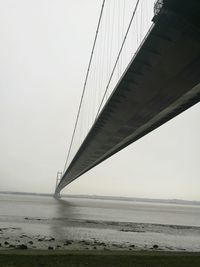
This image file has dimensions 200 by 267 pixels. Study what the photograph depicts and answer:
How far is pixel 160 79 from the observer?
16875mm

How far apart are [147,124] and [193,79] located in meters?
8.94

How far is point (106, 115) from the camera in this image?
23984 millimetres

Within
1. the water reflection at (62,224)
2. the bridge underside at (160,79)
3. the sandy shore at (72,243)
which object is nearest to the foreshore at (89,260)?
the sandy shore at (72,243)

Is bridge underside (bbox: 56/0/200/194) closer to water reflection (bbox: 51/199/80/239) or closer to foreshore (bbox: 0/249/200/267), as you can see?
foreshore (bbox: 0/249/200/267)

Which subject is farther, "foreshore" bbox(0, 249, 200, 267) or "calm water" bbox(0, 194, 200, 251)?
"calm water" bbox(0, 194, 200, 251)

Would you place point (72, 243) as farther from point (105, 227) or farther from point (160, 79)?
point (105, 227)

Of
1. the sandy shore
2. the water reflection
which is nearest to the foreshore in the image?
the sandy shore

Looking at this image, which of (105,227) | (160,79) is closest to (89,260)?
(160,79)

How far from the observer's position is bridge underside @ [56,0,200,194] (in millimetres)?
12180

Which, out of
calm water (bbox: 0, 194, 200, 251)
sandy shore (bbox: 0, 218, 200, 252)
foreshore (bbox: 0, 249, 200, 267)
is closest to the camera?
foreshore (bbox: 0, 249, 200, 267)

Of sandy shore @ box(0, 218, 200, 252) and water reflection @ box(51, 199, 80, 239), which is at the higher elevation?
water reflection @ box(51, 199, 80, 239)

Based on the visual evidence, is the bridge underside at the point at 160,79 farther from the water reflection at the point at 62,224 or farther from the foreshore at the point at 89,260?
the water reflection at the point at 62,224

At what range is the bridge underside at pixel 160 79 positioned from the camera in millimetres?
12180

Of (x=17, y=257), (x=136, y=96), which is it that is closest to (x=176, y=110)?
(x=136, y=96)
